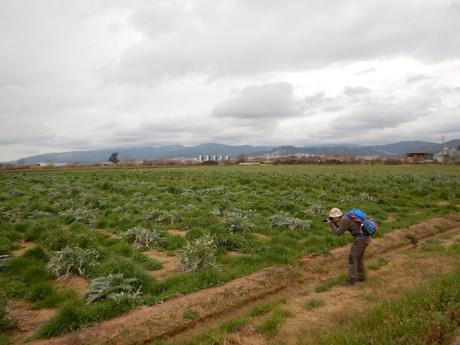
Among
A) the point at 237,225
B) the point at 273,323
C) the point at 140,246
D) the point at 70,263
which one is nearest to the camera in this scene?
the point at 273,323

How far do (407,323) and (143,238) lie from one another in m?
8.52

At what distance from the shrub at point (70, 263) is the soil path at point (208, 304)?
2.82 m

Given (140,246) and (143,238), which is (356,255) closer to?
(140,246)

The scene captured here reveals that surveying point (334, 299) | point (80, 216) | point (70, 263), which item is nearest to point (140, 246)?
point (70, 263)

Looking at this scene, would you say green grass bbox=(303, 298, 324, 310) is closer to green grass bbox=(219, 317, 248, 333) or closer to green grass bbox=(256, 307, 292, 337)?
green grass bbox=(256, 307, 292, 337)

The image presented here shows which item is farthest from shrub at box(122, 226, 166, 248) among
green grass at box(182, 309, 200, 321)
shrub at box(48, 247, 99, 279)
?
green grass at box(182, 309, 200, 321)

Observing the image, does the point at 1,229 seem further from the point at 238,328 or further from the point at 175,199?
the point at 238,328

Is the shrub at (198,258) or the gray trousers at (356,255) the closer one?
the gray trousers at (356,255)

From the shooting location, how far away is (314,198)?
1920cm

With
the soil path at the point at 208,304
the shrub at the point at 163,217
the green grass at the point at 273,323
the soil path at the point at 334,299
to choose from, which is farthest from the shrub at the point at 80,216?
the green grass at the point at 273,323

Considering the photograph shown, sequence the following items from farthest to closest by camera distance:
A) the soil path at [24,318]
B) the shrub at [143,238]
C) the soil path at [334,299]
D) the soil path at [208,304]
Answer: the shrub at [143,238] → the soil path at [24,318] → the soil path at [208,304] → the soil path at [334,299]

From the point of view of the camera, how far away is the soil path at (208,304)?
580 centimetres

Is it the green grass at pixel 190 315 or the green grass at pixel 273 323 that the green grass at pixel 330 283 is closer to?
the green grass at pixel 273 323

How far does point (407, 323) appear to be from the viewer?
4.79 m
